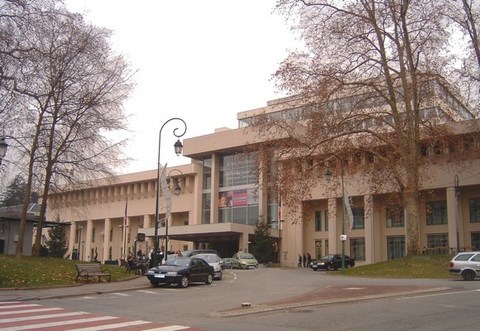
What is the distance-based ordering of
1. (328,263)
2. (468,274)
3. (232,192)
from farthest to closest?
(232,192) → (328,263) → (468,274)

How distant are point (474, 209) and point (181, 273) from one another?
42750mm

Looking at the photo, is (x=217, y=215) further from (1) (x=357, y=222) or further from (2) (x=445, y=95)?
(2) (x=445, y=95)

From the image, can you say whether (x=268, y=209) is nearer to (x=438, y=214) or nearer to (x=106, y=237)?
(x=438, y=214)

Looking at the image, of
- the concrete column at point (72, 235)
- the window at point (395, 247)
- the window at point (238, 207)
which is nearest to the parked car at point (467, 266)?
the window at point (395, 247)

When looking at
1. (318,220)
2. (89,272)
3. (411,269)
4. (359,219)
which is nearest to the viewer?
(89,272)

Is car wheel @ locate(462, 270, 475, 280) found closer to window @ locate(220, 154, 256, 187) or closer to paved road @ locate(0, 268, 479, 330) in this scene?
paved road @ locate(0, 268, 479, 330)

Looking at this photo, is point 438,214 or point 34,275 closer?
point 34,275

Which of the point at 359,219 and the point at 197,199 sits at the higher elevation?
the point at 197,199

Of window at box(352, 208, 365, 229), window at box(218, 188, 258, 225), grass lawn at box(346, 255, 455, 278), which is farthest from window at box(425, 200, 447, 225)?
grass lawn at box(346, 255, 455, 278)

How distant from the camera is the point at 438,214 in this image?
5850 cm

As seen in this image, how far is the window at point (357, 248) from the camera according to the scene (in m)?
62.5

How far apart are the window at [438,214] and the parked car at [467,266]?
1232 inches

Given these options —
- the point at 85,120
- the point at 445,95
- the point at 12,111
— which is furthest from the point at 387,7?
the point at 12,111

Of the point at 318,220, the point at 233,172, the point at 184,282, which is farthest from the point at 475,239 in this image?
the point at 184,282
